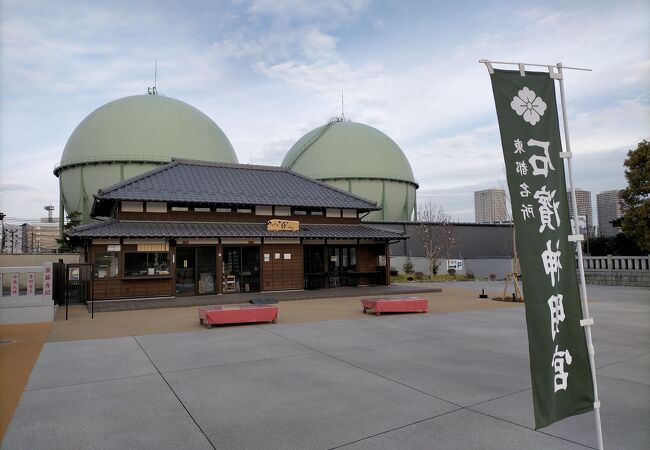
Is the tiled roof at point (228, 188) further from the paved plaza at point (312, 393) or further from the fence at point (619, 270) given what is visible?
the fence at point (619, 270)

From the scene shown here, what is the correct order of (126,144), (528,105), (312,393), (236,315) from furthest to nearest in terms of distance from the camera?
(126,144) < (236,315) < (312,393) < (528,105)

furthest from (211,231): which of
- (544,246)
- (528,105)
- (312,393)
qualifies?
(544,246)

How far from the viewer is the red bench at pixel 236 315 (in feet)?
41.1

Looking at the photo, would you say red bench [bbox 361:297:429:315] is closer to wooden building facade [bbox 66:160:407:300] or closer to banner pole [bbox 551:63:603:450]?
wooden building facade [bbox 66:160:407:300]

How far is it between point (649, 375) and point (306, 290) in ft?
55.9

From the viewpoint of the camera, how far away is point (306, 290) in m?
23.0

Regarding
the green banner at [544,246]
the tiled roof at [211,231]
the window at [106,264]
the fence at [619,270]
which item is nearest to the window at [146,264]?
the window at [106,264]

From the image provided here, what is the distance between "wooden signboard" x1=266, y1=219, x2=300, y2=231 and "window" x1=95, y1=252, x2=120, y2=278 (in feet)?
24.6

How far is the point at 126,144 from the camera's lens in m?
35.6

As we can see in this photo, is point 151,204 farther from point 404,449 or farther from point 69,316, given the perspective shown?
point 404,449

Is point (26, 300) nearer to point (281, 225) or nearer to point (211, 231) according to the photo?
point (211, 231)

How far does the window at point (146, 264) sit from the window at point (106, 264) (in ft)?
1.36

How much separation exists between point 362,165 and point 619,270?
77.1ft

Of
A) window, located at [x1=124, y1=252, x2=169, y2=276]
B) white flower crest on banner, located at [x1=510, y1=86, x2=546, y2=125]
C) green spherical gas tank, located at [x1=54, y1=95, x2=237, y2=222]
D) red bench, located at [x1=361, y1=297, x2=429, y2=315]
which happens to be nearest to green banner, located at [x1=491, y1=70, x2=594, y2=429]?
white flower crest on banner, located at [x1=510, y1=86, x2=546, y2=125]
